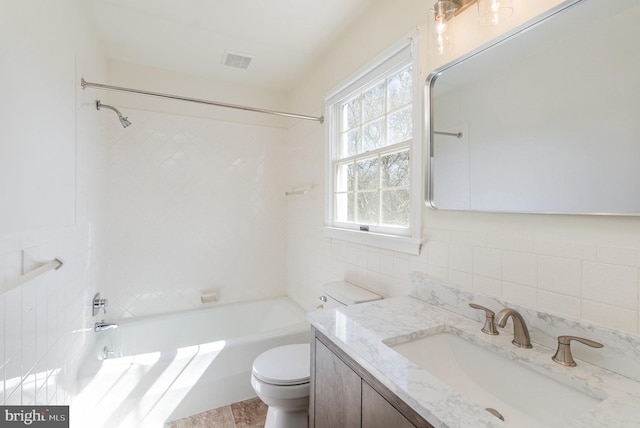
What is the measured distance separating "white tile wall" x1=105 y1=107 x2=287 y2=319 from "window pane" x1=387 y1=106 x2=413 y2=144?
1619 mm

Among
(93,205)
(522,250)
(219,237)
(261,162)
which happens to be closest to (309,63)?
(261,162)

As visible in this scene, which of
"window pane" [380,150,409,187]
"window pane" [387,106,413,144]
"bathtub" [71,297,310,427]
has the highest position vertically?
"window pane" [387,106,413,144]

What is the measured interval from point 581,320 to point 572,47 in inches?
32.6

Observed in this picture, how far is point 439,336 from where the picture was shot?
1073mm

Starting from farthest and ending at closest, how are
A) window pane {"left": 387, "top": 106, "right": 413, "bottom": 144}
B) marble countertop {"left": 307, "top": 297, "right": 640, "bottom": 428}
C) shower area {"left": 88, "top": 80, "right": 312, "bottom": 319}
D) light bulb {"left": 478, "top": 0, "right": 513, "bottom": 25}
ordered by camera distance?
shower area {"left": 88, "top": 80, "right": 312, "bottom": 319} → window pane {"left": 387, "top": 106, "right": 413, "bottom": 144} → light bulb {"left": 478, "top": 0, "right": 513, "bottom": 25} → marble countertop {"left": 307, "top": 297, "right": 640, "bottom": 428}

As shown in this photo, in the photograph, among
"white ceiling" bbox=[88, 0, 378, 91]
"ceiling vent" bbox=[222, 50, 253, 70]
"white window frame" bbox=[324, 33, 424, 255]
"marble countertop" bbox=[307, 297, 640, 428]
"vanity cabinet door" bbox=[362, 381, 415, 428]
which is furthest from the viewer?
"ceiling vent" bbox=[222, 50, 253, 70]

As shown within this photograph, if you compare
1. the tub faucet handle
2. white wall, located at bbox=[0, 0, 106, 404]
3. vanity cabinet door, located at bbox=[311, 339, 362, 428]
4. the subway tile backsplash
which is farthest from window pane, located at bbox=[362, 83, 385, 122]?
the tub faucet handle

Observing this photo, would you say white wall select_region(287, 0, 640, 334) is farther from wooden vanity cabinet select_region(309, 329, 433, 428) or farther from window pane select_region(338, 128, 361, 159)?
wooden vanity cabinet select_region(309, 329, 433, 428)

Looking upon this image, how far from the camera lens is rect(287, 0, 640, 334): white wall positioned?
0.83 m

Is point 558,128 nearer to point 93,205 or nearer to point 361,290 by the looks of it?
point 361,290

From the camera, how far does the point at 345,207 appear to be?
2.23 m

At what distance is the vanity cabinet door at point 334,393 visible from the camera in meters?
0.94

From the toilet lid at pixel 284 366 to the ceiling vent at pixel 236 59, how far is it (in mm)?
2228

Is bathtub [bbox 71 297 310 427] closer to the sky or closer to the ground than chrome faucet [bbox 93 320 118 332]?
closer to the ground
